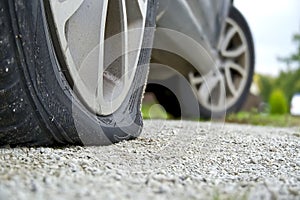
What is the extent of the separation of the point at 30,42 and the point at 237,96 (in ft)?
11.4

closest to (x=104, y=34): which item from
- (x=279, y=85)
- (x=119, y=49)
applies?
(x=119, y=49)

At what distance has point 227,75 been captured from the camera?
4.59 meters

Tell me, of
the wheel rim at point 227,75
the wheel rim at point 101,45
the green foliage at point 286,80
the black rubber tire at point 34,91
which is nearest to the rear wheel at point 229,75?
the wheel rim at point 227,75

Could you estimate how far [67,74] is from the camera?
168 cm

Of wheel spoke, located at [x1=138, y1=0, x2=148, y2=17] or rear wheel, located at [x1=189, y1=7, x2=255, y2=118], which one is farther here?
→ rear wheel, located at [x1=189, y1=7, x2=255, y2=118]

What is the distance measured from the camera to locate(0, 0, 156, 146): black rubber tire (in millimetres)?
1491

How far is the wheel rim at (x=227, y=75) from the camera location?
4.34 m

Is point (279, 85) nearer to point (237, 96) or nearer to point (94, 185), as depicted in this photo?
point (237, 96)

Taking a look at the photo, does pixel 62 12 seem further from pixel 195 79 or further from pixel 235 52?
pixel 235 52

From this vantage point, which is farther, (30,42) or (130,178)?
(30,42)

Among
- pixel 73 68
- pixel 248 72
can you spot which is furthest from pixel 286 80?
pixel 73 68

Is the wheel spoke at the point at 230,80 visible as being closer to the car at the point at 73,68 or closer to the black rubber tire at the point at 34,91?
the car at the point at 73,68

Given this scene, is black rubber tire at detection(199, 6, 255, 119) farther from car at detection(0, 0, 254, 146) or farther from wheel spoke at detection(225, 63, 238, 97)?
car at detection(0, 0, 254, 146)

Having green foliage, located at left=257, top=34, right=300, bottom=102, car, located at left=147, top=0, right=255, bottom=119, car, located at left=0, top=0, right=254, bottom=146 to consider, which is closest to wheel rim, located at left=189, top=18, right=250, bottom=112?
car, located at left=147, top=0, right=255, bottom=119
